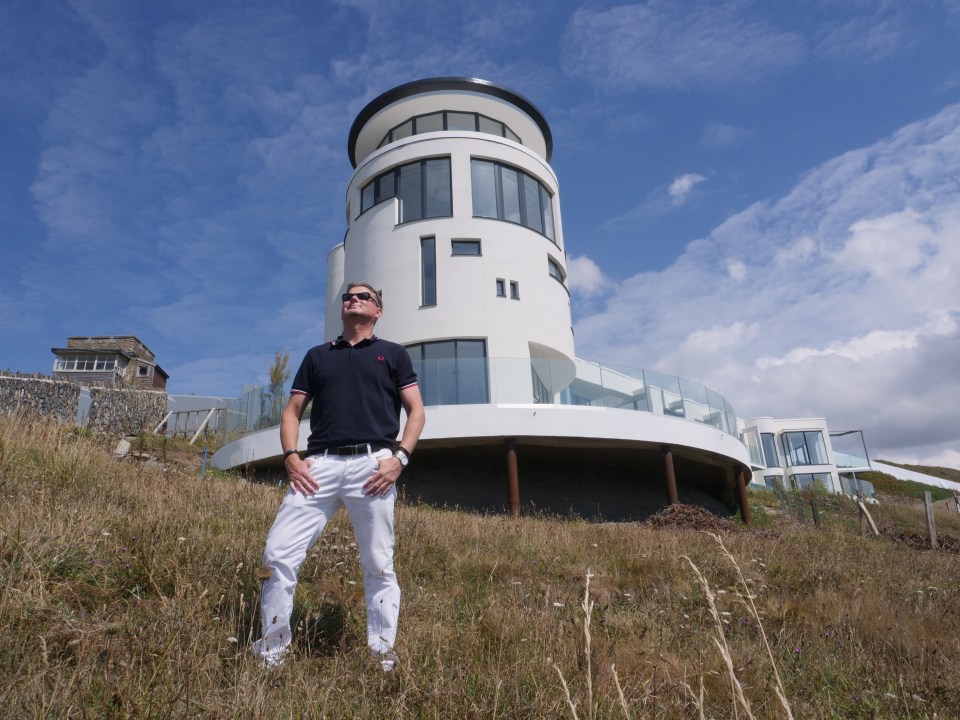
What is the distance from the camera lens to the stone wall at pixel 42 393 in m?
18.0

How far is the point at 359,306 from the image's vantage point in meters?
3.66

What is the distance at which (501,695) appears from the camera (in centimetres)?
279

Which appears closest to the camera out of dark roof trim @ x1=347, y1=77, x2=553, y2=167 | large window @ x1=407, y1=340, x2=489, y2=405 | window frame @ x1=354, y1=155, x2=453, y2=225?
large window @ x1=407, y1=340, x2=489, y2=405

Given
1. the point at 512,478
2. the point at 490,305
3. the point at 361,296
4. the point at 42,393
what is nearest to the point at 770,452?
the point at 490,305

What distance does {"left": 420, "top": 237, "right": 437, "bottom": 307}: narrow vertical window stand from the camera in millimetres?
17500

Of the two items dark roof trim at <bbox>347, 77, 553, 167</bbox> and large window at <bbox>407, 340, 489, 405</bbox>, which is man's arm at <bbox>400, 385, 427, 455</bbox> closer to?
large window at <bbox>407, 340, 489, 405</bbox>

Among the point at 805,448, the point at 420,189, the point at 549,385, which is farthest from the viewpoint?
the point at 805,448

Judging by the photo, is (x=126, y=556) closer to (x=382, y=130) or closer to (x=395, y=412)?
(x=395, y=412)

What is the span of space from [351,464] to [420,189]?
1684cm

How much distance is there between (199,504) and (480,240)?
12914 mm

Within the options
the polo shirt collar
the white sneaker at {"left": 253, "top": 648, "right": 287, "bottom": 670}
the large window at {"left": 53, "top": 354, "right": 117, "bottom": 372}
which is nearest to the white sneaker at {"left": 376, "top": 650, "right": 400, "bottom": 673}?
the white sneaker at {"left": 253, "top": 648, "right": 287, "bottom": 670}

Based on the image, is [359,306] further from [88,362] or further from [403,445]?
[88,362]

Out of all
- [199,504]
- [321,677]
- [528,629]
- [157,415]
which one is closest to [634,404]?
[199,504]

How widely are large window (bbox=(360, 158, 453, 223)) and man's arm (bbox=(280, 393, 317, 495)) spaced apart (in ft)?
50.4
